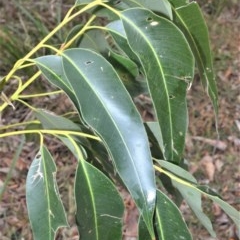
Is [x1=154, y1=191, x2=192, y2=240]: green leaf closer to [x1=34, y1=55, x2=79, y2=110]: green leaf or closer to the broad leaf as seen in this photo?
the broad leaf

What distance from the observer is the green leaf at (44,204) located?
2.73 feet

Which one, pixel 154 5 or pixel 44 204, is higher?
pixel 154 5

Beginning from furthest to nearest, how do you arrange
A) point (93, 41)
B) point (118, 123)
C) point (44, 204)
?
point (93, 41) → point (44, 204) → point (118, 123)

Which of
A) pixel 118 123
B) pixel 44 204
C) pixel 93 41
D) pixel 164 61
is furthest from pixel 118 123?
pixel 93 41

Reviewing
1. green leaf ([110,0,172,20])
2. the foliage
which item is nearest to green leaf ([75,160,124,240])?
the foliage

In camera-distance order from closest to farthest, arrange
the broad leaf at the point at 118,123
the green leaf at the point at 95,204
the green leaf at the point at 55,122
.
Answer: the broad leaf at the point at 118,123 < the green leaf at the point at 95,204 < the green leaf at the point at 55,122

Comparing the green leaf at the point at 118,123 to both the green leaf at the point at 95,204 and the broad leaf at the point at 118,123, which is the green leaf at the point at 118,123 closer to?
the broad leaf at the point at 118,123

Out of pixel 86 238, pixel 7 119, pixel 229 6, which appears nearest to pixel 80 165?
pixel 86 238

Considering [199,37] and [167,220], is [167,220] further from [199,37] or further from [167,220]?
[199,37]

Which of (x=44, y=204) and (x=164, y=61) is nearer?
(x=164, y=61)

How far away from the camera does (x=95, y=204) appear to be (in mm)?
803

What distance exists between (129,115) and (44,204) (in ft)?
0.72

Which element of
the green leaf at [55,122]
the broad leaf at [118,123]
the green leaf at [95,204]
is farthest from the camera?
the green leaf at [55,122]

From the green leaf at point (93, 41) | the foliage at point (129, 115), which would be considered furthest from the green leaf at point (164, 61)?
the green leaf at point (93, 41)
